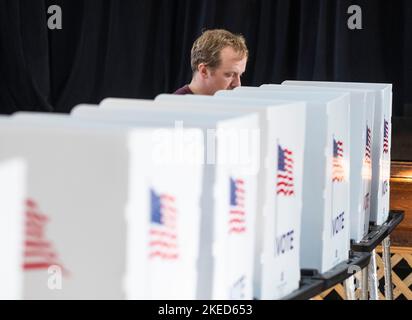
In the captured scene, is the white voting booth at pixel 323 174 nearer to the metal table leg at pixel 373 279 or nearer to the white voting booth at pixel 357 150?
the white voting booth at pixel 357 150

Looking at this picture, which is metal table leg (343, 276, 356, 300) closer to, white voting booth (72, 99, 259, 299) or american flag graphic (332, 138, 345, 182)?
american flag graphic (332, 138, 345, 182)

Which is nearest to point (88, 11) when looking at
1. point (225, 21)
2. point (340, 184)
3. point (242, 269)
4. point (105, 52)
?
point (105, 52)

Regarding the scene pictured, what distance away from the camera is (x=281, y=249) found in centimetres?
175

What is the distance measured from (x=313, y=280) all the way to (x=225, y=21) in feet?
13.1

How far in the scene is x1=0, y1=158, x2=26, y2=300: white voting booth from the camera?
1.13m

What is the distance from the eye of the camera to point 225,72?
3.28m

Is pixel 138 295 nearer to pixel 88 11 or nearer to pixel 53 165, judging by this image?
pixel 53 165

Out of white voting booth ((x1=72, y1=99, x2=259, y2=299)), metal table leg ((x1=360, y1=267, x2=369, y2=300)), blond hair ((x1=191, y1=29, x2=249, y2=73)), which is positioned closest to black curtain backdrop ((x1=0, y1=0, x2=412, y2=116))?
blond hair ((x1=191, y1=29, x2=249, y2=73))

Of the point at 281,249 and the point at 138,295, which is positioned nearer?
the point at 138,295

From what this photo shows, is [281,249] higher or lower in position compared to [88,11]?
lower

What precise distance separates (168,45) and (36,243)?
4767mm

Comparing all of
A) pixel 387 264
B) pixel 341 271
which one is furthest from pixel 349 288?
pixel 387 264

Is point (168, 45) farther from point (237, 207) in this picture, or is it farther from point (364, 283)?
point (237, 207)
